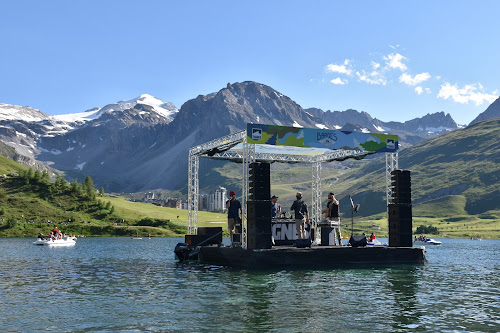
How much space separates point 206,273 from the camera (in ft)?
109

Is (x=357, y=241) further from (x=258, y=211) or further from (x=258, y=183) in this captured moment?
(x=258, y=183)

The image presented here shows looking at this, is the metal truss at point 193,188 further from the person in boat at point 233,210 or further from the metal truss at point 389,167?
the metal truss at point 389,167

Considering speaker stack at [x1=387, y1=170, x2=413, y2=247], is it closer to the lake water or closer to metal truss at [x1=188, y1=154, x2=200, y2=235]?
the lake water

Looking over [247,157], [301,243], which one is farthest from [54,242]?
[301,243]

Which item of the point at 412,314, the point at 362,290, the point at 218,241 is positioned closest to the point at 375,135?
the point at 218,241

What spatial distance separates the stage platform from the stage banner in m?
7.68

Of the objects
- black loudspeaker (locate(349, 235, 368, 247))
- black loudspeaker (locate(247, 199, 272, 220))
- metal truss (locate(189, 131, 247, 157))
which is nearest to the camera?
black loudspeaker (locate(247, 199, 272, 220))

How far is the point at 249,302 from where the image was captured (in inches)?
824

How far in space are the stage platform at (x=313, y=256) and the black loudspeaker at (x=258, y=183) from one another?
12.1ft

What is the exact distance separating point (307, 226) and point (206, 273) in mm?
12070

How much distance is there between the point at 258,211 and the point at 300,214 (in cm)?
501

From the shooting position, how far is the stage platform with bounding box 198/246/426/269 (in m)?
34.7

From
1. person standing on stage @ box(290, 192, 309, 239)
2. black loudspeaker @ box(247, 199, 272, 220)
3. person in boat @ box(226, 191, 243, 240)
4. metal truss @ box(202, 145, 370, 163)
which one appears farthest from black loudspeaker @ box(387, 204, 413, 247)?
person in boat @ box(226, 191, 243, 240)

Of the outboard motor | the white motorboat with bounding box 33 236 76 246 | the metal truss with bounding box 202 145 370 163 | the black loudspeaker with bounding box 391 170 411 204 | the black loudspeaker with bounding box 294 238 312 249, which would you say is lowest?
the white motorboat with bounding box 33 236 76 246
